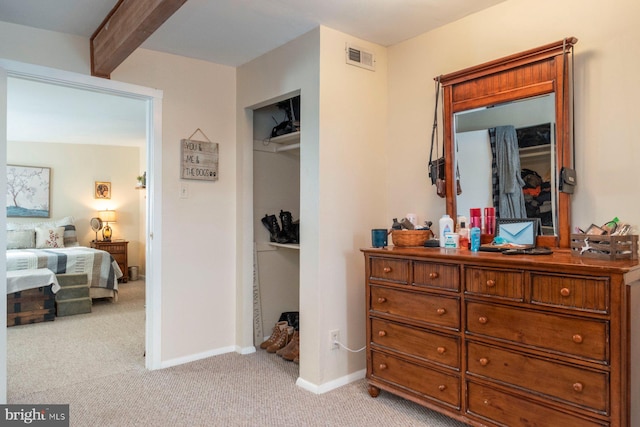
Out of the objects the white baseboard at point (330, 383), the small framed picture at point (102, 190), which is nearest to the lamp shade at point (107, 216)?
the small framed picture at point (102, 190)

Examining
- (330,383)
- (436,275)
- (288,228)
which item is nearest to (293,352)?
(330,383)

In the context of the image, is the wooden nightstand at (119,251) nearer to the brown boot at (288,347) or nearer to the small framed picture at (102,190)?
the small framed picture at (102,190)

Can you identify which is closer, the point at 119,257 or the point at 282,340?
the point at 282,340

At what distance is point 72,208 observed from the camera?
23.0ft

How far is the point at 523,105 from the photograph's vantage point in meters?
2.29

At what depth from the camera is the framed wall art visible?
6.53m

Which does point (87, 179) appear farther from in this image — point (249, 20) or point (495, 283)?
point (495, 283)

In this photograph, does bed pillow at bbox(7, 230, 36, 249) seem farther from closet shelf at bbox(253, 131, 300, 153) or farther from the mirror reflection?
the mirror reflection

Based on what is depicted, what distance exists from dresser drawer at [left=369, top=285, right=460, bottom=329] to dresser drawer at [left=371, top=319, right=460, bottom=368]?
0.22 ft

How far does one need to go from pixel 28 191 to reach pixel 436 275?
679cm

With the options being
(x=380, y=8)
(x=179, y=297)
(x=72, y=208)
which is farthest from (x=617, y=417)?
(x=72, y=208)

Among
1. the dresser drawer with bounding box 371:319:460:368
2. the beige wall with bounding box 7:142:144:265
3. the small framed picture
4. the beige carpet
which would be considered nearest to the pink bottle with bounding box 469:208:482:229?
the dresser drawer with bounding box 371:319:460:368

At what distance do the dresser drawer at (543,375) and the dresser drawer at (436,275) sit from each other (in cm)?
29

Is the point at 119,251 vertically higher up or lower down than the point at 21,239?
lower down
